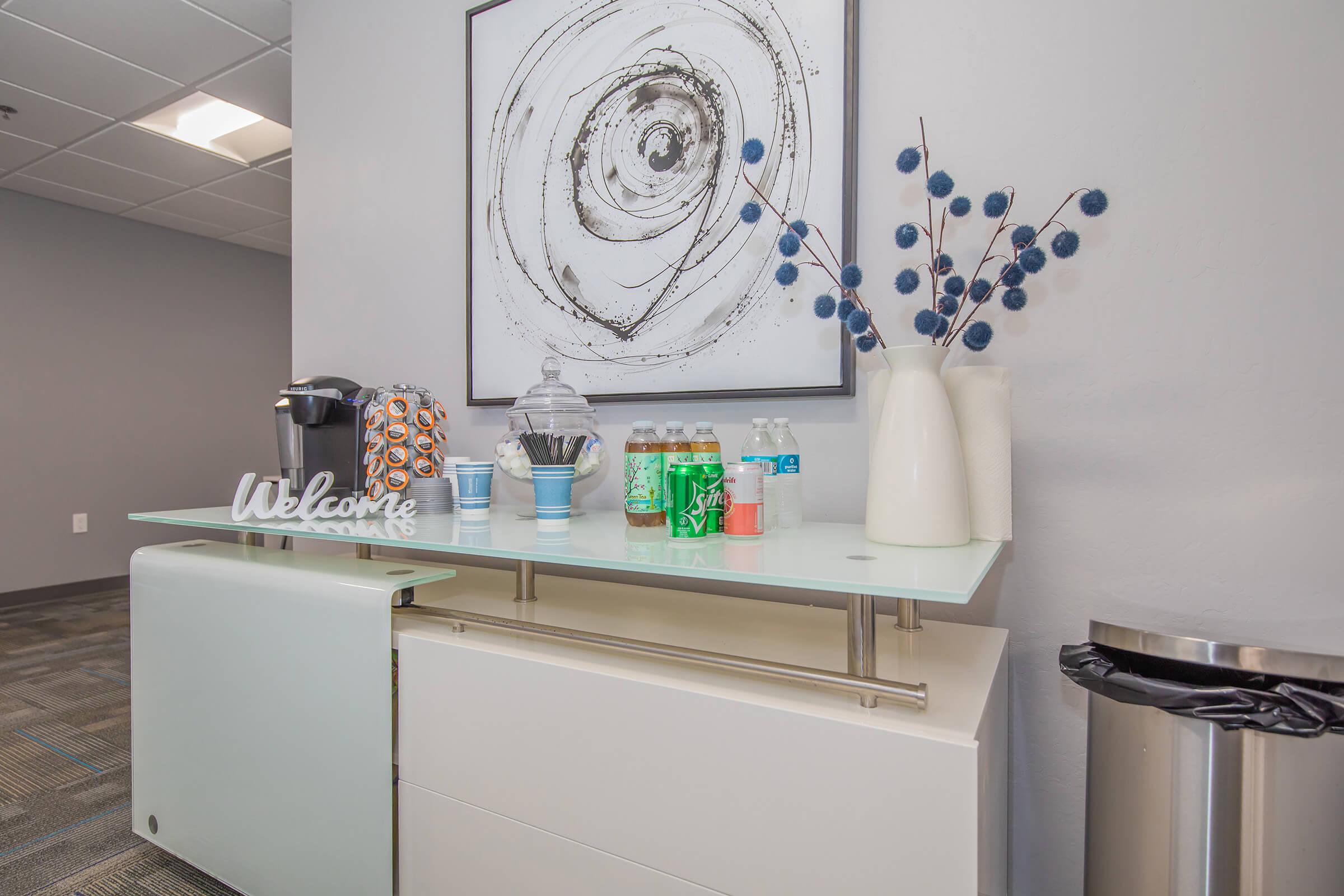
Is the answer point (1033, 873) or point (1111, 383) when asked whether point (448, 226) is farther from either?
point (1033, 873)

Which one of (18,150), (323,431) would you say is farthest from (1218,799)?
(18,150)

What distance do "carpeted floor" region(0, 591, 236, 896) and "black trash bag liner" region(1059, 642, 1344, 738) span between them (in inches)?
67.2

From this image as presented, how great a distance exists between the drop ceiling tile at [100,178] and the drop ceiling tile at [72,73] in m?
0.76

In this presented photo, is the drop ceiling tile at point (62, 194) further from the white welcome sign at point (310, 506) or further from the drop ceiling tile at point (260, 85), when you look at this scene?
the white welcome sign at point (310, 506)

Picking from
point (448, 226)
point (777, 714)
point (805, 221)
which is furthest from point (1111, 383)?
point (448, 226)

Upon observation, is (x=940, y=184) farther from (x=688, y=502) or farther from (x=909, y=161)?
(x=688, y=502)

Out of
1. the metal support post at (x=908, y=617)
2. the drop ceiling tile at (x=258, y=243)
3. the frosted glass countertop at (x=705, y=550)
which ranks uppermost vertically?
the drop ceiling tile at (x=258, y=243)

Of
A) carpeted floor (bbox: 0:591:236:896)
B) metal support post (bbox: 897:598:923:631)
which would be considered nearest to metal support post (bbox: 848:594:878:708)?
metal support post (bbox: 897:598:923:631)

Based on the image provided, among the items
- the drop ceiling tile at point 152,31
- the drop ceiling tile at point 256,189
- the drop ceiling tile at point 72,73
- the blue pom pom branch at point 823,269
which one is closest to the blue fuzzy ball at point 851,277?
the blue pom pom branch at point 823,269

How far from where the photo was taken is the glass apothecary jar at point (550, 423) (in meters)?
1.42

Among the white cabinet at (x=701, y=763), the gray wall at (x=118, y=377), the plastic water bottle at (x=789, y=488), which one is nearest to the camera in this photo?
the white cabinet at (x=701, y=763)

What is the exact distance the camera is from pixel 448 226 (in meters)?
1.83

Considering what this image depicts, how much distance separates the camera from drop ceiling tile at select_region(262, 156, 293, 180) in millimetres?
3254

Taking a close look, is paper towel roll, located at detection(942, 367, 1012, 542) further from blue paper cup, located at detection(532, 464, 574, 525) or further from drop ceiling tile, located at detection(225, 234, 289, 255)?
drop ceiling tile, located at detection(225, 234, 289, 255)
